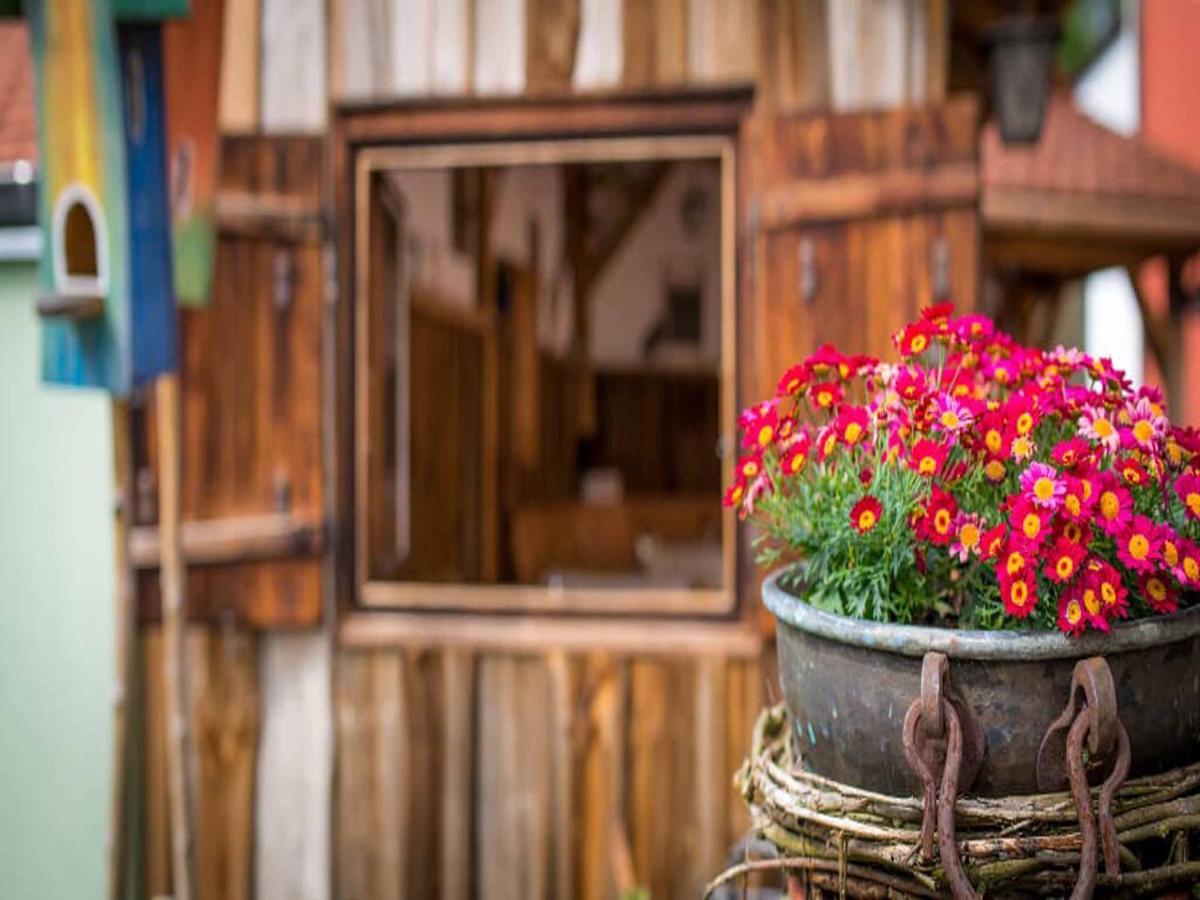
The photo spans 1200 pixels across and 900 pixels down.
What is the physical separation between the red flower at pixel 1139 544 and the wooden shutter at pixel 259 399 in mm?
2052

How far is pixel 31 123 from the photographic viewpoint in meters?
3.22

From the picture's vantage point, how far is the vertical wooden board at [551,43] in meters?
2.68

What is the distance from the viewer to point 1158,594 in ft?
3.99

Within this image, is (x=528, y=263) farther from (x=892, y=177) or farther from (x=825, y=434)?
(x=825, y=434)

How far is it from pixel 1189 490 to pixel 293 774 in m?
2.34

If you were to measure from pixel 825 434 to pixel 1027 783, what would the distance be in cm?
45

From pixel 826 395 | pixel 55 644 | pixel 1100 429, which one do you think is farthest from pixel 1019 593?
pixel 55 644

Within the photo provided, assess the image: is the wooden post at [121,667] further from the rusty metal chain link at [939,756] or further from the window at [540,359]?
the rusty metal chain link at [939,756]

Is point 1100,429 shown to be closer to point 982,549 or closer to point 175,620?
point 982,549

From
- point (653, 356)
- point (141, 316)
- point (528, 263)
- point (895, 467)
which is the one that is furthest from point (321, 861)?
point (653, 356)

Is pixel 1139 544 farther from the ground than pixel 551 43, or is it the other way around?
pixel 551 43

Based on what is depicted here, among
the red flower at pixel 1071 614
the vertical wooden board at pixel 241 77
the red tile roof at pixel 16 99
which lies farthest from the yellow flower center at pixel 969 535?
the red tile roof at pixel 16 99

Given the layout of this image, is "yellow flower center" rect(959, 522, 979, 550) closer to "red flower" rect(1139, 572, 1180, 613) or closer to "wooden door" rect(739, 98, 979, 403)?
"red flower" rect(1139, 572, 1180, 613)

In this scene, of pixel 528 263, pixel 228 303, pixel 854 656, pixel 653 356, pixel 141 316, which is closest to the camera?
pixel 854 656
